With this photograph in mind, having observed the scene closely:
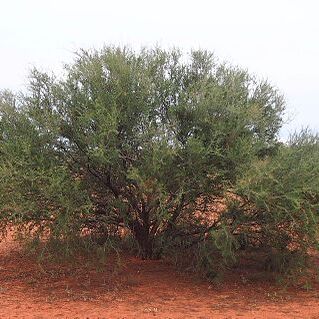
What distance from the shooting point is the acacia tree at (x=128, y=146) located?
443 inches

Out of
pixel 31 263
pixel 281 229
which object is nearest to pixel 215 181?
pixel 281 229

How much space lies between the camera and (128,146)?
38.5 feet

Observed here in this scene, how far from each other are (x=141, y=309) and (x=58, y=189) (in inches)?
110

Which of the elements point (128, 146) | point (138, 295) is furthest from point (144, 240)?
point (128, 146)

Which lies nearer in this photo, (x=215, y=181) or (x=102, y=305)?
(x=102, y=305)

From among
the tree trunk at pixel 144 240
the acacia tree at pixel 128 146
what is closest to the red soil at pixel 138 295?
the tree trunk at pixel 144 240

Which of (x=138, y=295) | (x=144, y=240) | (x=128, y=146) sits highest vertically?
(x=128, y=146)

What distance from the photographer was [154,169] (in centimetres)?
1097

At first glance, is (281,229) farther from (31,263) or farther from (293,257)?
(31,263)

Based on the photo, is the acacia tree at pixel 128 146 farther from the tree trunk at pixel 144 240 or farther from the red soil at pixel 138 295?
the red soil at pixel 138 295

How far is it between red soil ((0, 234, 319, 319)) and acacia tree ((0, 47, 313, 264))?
4.08 feet

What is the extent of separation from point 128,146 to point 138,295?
304 centimetres

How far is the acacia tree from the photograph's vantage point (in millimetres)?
11258

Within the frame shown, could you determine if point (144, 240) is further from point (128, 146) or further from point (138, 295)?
point (128, 146)
